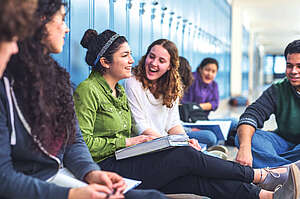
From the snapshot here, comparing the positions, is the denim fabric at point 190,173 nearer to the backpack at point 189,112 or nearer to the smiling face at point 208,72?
the backpack at point 189,112

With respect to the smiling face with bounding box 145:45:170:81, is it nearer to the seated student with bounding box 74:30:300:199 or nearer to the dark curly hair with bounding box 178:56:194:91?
the seated student with bounding box 74:30:300:199

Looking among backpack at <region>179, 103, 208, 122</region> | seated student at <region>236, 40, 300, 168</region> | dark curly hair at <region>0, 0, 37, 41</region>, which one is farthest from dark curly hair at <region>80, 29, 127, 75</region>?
backpack at <region>179, 103, 208, 122</region>

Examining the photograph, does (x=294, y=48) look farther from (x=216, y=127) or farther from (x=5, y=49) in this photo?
(x=5, y=49)

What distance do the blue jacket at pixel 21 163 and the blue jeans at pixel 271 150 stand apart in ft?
5.36

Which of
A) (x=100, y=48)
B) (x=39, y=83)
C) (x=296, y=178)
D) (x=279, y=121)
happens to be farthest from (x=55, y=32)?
(x=279, y=121)

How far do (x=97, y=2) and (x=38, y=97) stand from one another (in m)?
1.80

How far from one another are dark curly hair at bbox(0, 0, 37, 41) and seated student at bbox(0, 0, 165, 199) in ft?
0.54

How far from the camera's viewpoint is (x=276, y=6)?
1153 cm

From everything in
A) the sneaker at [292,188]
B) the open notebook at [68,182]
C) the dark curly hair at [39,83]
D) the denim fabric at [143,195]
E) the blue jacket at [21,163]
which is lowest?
the sneaker at [292,188]

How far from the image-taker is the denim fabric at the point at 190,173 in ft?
6.38

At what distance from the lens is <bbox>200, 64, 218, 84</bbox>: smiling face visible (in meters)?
4.92

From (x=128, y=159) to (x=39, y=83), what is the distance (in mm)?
869

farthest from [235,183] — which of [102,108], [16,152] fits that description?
[16,152]

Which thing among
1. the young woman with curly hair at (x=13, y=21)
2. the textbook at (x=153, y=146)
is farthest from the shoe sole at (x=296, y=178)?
the young woman with curly hair at (x=13, y=21)
